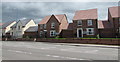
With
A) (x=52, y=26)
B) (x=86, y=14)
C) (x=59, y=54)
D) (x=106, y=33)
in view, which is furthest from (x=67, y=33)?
(x=59, y=54)

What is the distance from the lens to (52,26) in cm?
3434

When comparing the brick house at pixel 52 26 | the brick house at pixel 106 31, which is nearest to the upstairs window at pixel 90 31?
the brick house at pixel 106 31

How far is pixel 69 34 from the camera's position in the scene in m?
31.9

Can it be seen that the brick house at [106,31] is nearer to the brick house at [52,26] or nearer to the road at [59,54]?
the brick house at [52,26]

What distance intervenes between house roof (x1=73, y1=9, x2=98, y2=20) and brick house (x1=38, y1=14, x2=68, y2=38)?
530 centimetres

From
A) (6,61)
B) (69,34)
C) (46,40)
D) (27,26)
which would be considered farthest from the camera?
(27,26)

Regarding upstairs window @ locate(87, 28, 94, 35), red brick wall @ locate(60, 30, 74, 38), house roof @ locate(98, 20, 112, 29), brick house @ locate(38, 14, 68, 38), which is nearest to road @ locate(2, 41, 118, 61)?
upstairs window @ locate(87, 28, 94, 35)

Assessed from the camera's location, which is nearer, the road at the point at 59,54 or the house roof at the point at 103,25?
the road at the point at 59,54

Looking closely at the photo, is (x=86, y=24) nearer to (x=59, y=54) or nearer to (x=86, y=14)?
(x=86, y=14)

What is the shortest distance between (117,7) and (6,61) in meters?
31.7

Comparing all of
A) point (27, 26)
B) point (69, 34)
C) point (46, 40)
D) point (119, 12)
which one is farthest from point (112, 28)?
point (27, 26)

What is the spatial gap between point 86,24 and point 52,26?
1109cm

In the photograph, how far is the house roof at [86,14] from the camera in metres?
29.1

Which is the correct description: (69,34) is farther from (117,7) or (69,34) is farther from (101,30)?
(117,7)
